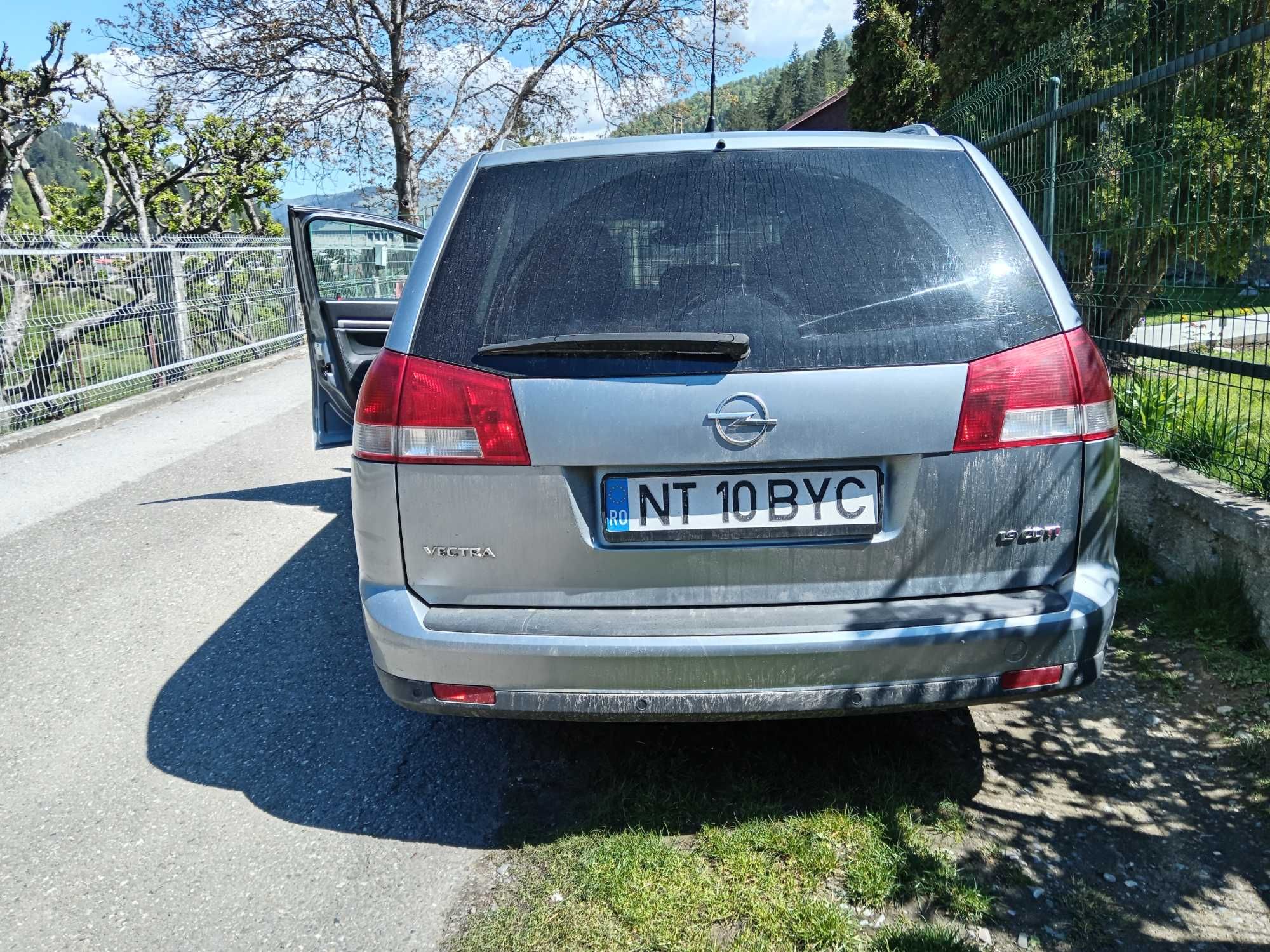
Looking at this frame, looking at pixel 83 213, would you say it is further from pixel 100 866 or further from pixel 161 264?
pixel 100 866

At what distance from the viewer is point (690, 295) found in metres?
2.36

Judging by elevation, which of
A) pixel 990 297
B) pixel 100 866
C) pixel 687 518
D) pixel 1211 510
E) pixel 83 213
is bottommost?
pixel 100 866

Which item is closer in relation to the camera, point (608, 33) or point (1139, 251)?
point (1139, 251)

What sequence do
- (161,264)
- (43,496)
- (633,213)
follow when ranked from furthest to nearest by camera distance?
(161,264) < (43,496) < (633,213)

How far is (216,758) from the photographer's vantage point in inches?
124

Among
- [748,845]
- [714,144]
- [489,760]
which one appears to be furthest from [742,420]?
[489,760]

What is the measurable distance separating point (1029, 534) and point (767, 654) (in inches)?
27.3

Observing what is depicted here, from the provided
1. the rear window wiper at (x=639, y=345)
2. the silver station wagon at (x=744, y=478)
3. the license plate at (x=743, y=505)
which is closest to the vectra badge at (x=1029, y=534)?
the silver station wagon at (x=744, y=478)

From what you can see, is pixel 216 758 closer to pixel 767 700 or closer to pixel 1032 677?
pixel 767 700

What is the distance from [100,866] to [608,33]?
75.2 ft

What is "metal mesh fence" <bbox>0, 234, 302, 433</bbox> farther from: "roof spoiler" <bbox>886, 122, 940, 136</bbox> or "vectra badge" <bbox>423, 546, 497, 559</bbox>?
"roof spoiler" <bbox>886, 122, 940, 136</bbox>

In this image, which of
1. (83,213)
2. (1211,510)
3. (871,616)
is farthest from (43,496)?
(83,213)

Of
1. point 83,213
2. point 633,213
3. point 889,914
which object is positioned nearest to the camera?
point 889,914

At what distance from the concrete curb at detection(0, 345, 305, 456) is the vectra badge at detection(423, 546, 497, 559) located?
7.97 metres
